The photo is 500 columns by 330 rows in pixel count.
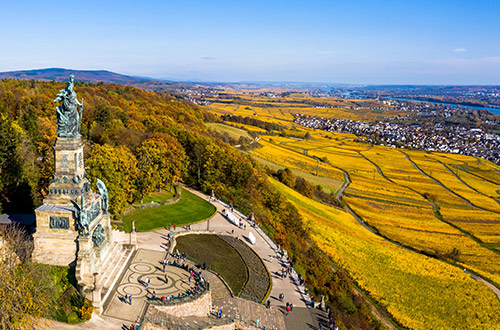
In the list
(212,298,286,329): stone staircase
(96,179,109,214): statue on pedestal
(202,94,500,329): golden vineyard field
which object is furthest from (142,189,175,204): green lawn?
(202,94,500,329): golden vineyard field

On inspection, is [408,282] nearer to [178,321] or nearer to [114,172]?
[178,321]

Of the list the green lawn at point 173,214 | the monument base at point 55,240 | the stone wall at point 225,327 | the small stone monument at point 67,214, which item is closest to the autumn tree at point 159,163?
the green lawn at point 173,214

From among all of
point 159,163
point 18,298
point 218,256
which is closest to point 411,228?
point 218,256

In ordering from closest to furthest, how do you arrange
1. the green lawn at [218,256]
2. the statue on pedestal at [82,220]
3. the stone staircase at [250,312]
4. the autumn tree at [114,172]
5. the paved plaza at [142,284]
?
the paved plaza at [142,284]
the statue on pedestal at [82,220]
the stone staircase at [250,312]
the green lawn at [218,256]
the autumn tree at [114,172]

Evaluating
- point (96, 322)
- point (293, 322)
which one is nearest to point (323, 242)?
point (293, 322)

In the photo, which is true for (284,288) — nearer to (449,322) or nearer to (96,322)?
(96,322)

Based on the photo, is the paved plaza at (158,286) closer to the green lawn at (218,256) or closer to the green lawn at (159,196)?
the green lawn at (218,256)

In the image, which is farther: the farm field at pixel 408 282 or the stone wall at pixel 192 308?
the farm field at pixel 408 282
